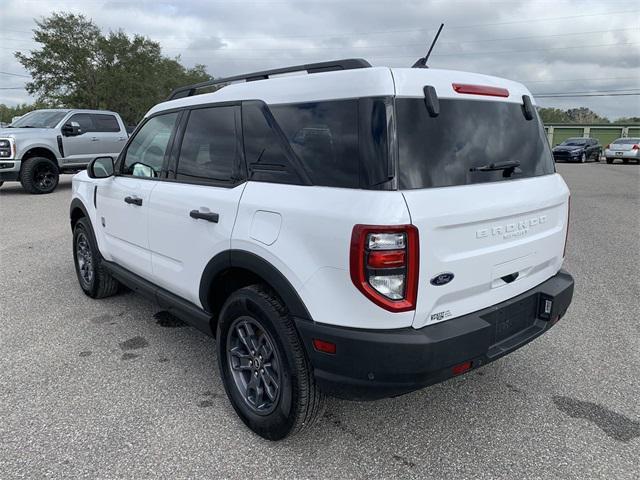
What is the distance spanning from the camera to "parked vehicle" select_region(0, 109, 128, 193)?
11.4 m

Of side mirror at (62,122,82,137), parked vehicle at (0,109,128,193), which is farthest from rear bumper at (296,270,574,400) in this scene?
side mirror at (62,122,82,137)

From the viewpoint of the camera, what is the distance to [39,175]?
39.3 ft

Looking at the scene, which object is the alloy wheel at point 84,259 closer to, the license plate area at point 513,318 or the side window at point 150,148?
the side window at point 150,148

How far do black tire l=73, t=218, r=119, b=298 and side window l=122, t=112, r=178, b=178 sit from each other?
0.97 meters

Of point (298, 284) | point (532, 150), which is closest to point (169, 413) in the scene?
point (298, 284)

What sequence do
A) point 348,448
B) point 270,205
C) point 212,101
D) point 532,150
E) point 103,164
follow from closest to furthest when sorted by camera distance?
1. point 270,205
2. point 348,448
3. point 532,150
4. point 212,101
5. point 103,164

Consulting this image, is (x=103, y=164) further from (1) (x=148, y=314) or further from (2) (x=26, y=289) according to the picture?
(2) (x=26, y=289)

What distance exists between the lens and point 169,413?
2.81 meters

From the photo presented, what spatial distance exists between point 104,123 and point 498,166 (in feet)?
42.1

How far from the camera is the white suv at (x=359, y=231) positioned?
6.72ft

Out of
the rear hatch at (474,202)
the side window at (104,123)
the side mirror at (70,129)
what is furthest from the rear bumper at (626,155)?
the rear hatch at (474,202)

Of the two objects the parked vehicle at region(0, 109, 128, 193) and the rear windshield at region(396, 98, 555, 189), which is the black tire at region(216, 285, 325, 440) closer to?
the rear windshield at region(396, 98, 555, 189)

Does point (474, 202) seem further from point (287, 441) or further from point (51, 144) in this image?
point (51, 144)

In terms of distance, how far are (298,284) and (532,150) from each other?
1.62m
